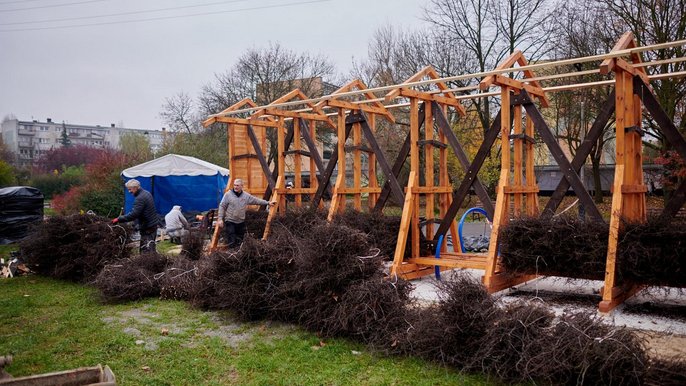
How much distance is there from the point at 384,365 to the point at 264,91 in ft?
80.5

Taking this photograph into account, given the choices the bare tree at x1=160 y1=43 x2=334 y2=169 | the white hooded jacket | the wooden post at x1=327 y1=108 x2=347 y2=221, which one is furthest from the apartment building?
the wooden post at x1=327 y1=108 x2=347 y2=221

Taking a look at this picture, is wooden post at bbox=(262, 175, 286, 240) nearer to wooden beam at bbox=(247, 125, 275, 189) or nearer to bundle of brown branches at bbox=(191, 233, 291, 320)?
wooden beam at bbox=(247, 125, 275, 189)

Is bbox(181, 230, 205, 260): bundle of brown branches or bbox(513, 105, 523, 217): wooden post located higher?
bbox(513, 105, 523, 217): wooden post

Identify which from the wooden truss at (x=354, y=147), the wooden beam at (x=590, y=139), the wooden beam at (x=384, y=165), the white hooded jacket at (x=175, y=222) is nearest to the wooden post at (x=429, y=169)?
the wooden beam at (x=384, y=165)

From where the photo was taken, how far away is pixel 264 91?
2806 centimetres

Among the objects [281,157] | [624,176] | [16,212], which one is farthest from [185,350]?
[16,212]

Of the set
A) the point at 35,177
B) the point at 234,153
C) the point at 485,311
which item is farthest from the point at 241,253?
the point at 35,177

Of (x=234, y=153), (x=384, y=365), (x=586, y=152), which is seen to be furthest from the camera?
(x=234, y=153)

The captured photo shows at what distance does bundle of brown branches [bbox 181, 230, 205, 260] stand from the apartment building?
66.5 metres

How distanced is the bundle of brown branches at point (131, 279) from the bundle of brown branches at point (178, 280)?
0.19 meters

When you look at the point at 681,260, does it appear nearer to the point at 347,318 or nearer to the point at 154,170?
the point at 347,318

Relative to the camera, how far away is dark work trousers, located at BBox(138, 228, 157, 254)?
9859 mm

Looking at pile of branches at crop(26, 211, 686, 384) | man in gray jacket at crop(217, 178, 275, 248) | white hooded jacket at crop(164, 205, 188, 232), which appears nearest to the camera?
pile of branches at crop(26, 211, 686, 384)

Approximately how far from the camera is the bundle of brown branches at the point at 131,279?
7.99m
